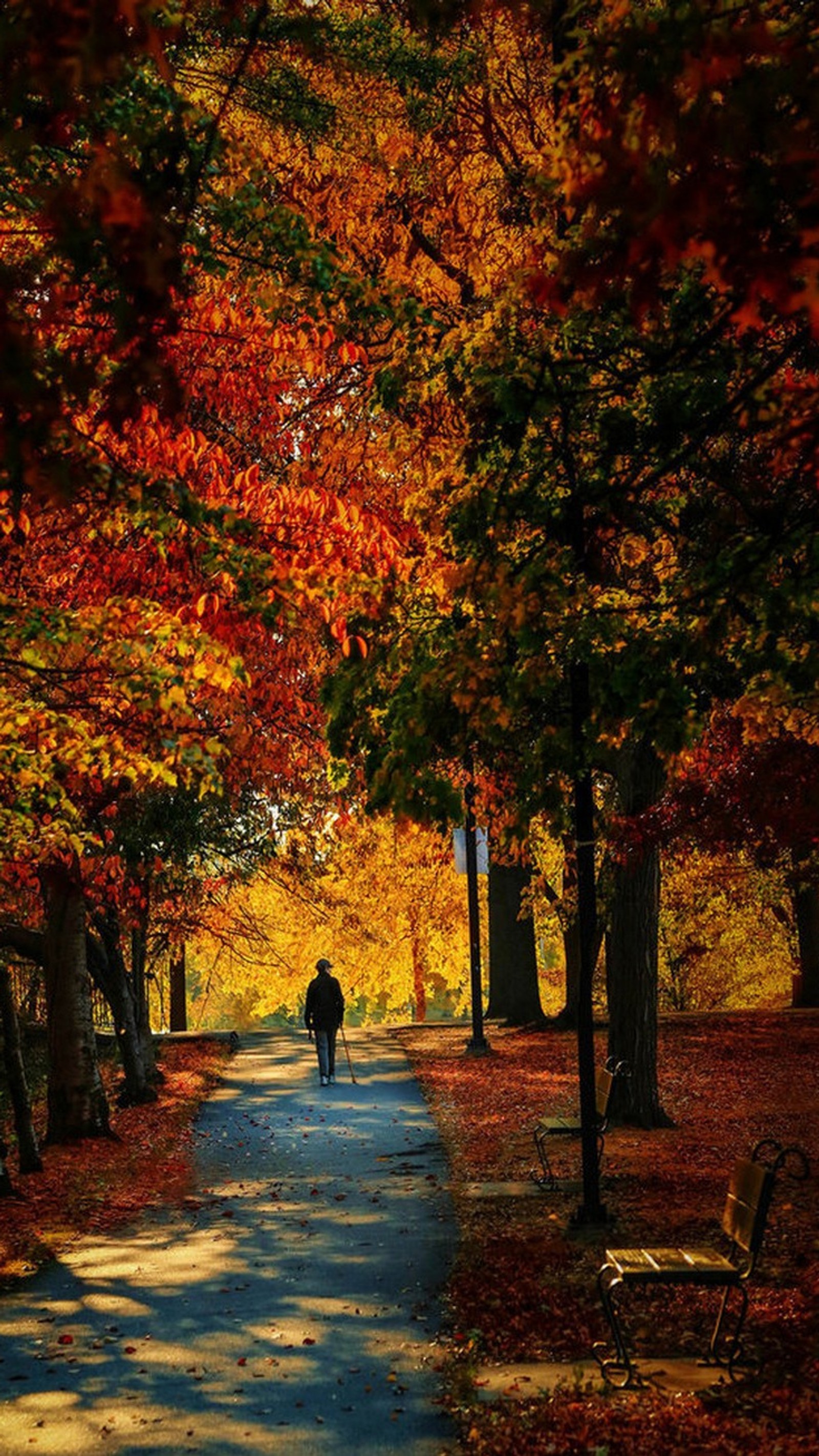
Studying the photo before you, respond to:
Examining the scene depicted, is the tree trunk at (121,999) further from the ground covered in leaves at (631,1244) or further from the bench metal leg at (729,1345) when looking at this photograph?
the bench metal leg at (729,1345)

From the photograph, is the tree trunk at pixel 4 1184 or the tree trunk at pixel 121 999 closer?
the tree trunk at pixel 4 1184

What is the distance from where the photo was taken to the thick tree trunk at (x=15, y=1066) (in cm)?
1383

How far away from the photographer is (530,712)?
11297 millimetres

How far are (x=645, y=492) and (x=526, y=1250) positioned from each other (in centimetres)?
551

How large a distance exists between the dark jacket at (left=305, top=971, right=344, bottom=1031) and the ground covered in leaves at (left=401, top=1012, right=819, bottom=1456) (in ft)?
5.65

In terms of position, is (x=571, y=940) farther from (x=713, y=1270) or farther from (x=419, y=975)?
(x=713, y=1270)

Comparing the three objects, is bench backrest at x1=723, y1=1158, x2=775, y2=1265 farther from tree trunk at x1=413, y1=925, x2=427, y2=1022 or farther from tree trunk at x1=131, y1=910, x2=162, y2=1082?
tree trunk at x1=413, y1=925, x2=427, y2=1022

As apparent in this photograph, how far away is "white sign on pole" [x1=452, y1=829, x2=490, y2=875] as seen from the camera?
73.2ft

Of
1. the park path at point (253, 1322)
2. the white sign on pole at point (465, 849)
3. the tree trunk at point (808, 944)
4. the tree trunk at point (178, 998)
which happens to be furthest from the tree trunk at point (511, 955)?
the park path at point (253, 1322)

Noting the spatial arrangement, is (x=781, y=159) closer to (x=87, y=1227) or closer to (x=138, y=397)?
(x=138, y=397)

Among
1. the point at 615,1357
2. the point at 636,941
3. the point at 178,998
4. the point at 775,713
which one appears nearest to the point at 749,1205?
the point at 615,1357

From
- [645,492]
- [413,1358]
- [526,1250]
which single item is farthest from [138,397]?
[526,1250]

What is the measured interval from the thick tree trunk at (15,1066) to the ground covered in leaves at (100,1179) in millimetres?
426

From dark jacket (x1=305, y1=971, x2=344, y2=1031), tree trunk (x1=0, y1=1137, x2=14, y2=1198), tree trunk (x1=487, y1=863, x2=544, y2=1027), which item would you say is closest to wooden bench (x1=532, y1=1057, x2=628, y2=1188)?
tree trunk (x1=0, y1=1137, x2=14, y2=1198)
